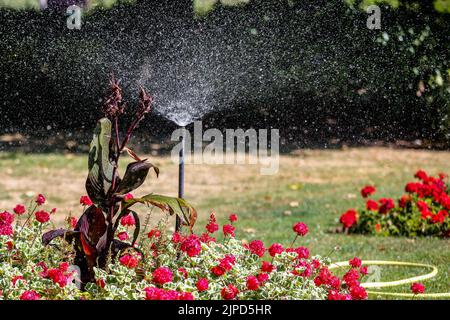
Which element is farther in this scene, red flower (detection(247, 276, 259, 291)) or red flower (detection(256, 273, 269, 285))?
red flower (detection(256, 273, 269, 285))

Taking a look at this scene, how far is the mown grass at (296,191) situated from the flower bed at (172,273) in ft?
4.00

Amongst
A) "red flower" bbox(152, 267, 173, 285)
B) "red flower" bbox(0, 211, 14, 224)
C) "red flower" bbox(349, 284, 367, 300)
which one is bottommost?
"red flower" bbox(349, 284, 367, 300)

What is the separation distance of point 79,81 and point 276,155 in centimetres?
297

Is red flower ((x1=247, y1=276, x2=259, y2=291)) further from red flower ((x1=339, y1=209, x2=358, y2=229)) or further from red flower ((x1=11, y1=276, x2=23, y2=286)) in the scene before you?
red flower ((x1=339, y1=209, x2=358, y2=229))

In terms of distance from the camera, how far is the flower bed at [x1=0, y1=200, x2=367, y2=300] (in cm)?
246

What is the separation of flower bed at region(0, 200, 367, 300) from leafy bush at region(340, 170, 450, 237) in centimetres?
232

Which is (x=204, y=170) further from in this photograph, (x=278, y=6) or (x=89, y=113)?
(x=89, y=113)

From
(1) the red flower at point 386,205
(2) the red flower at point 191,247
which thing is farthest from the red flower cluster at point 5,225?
(1) the red flower at point 386,205

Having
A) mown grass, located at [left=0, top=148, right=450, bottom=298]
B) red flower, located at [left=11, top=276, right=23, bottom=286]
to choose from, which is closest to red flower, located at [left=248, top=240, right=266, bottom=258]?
red flower, located at [left=11, top=276, right=23, bottom=286]

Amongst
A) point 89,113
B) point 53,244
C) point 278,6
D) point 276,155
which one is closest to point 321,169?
point 276,155

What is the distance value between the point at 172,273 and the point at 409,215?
293cm

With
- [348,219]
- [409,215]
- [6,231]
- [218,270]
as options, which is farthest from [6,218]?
[409,215]

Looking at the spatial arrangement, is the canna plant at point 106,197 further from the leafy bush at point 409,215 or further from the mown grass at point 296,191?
the leafy bush at point 409,215

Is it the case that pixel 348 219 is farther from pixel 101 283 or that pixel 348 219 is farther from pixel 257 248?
pixel 101 283
